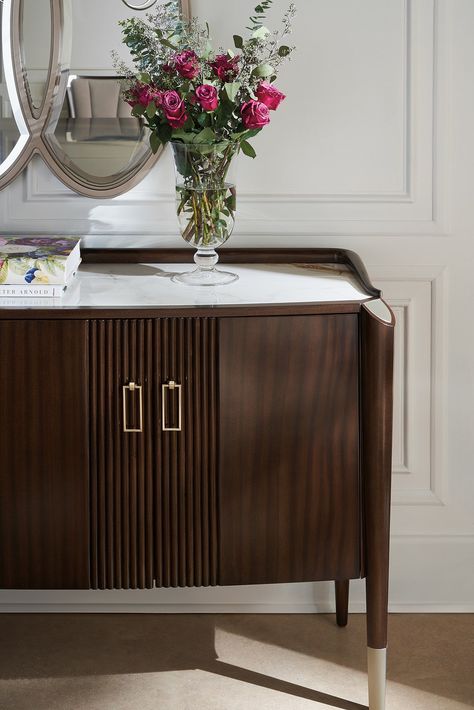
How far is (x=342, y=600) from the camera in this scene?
88.8 inches

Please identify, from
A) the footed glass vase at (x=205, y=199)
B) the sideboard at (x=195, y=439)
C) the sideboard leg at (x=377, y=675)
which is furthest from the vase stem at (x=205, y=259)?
the sideboard leg at (x=377, y=675)

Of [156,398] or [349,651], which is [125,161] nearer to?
[156,398]

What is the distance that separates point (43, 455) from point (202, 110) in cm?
78

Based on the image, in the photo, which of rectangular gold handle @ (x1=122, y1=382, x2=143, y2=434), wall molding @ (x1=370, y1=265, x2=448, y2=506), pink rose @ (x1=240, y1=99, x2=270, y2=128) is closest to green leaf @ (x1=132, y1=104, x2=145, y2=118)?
pink rose @ (x1=240, y1=99, x2=270, y2=128)

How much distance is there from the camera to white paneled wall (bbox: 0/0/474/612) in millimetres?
2174

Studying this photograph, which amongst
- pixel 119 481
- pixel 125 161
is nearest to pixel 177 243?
pixel 125 161

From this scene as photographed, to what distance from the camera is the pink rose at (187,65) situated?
69.9 inches

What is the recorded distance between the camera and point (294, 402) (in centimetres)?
174

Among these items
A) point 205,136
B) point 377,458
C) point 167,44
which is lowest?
point 377,458

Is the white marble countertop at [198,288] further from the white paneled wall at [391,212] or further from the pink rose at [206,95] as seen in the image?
the pink rose at [206,95]

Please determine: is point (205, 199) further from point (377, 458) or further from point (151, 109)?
point (377, 458)

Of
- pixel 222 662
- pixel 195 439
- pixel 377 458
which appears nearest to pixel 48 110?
pixel 195 439

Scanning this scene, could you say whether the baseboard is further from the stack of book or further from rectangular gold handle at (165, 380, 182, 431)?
the stack of book

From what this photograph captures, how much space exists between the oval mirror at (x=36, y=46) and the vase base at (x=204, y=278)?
0.61m
